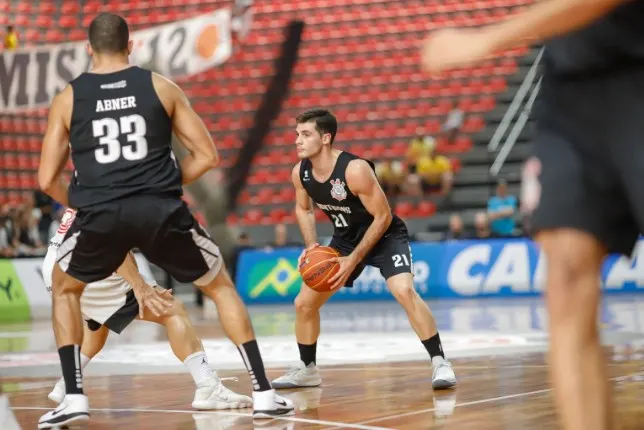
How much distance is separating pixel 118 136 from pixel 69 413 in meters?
1.33

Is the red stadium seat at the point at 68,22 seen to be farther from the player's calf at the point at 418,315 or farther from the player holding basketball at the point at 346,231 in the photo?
the player's calf at the point at 418,315

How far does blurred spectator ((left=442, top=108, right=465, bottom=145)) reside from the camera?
20.1 meters

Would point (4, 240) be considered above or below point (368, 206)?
above

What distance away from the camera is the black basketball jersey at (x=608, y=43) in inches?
101

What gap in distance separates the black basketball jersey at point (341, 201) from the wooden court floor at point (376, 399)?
38.8 inches

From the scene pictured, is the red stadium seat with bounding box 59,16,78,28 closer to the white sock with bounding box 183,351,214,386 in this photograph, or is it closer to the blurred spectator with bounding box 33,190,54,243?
the blurred spectator with bounding box 33,190,54,243

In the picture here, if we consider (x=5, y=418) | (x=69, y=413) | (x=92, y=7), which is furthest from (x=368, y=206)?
(x=92, y=7)

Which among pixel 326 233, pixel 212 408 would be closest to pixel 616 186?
pixel 212 408

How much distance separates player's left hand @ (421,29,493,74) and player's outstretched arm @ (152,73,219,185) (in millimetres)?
2489

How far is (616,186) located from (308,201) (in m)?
4.30

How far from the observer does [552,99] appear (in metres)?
2.72

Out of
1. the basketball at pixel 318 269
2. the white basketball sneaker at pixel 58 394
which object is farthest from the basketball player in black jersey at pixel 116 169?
the basketball at pixel 318 269

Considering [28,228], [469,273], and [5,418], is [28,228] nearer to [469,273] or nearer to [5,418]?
[469,273]

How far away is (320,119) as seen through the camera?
650 cm
